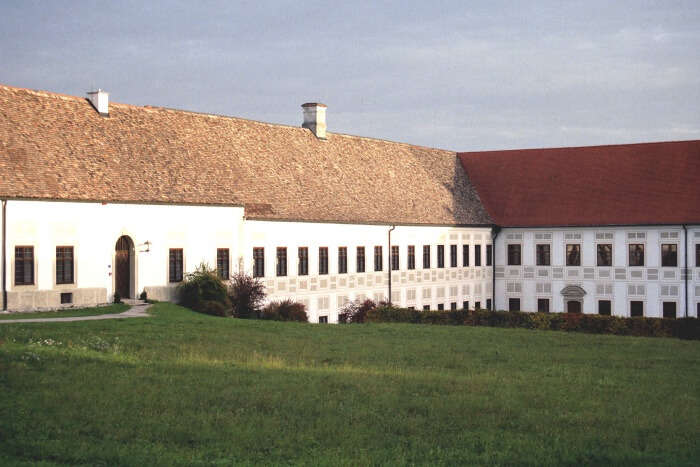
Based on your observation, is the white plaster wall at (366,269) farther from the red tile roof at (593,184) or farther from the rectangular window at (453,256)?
the red tile roof at (593,184)

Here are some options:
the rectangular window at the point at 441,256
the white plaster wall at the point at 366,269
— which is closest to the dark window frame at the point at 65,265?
the white plaster wall at the point at 366,269

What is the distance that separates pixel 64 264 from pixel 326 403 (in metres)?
20.5

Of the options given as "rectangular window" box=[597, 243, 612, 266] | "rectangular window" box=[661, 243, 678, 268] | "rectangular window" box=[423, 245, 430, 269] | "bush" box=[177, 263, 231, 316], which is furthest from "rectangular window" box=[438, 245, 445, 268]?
"bush" box=[177, 263, 231, 316]

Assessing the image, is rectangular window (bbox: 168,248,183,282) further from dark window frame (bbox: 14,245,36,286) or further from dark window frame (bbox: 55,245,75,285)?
dark window frame (bbox: 14,245,36,286)

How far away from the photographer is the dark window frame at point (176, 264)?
35.7 metres

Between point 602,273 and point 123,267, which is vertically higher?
Result: point 123,267

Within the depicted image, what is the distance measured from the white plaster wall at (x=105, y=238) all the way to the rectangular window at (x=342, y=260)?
25.2 feet

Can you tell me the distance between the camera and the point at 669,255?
5075 cm

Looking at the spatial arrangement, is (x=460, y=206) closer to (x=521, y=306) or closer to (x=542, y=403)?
(x=521, y=306)

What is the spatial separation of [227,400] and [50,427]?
291 cm

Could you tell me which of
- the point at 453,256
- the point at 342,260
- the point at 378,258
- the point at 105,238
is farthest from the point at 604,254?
the point at 105,238

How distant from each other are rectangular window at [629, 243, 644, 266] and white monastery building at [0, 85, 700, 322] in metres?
0.17

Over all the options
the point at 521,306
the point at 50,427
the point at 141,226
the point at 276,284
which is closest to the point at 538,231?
the point at 521,306

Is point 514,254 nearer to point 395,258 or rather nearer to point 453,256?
point 453,256
